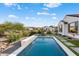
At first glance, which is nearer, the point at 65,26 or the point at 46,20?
the point at 46,20

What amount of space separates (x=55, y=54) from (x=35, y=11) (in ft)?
15.6

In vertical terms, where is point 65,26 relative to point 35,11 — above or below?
below

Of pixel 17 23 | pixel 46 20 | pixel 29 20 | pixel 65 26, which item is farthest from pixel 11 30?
pixel 65 26

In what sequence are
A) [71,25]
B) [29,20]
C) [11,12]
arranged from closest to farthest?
[11,12] → [29,20] → [71,25]

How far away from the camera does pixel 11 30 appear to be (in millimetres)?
9344

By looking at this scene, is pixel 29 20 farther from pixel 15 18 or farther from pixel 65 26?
pixel 65 26

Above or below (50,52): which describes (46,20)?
above

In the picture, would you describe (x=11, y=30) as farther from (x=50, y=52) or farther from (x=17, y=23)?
(x=50, y=52)

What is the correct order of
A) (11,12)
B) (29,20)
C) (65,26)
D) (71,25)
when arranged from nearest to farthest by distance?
(11,12) → (29,20) → (71,25) → (65,26)

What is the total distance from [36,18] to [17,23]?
151 cm

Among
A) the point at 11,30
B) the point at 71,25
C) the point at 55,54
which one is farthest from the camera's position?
the point at 71,25

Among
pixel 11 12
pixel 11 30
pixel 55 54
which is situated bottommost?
pixel 55 54

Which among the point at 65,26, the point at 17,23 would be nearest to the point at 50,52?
the point at 17,23

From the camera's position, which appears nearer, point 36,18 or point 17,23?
point 17,23
